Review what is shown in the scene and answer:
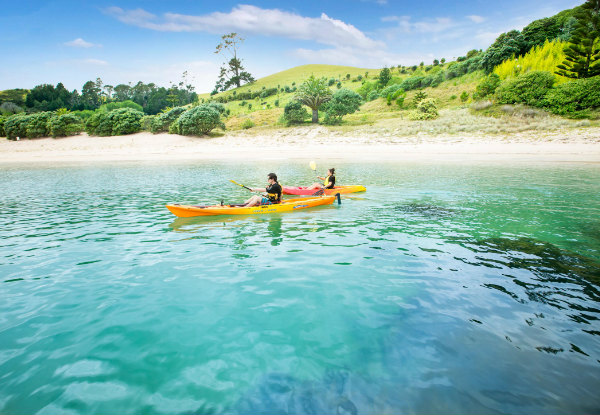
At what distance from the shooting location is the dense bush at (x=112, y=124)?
3800 centimetres

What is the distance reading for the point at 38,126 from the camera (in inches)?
1499

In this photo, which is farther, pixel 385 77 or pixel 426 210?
pixel 385 77

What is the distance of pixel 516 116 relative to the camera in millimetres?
29953

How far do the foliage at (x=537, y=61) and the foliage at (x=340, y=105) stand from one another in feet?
63.3

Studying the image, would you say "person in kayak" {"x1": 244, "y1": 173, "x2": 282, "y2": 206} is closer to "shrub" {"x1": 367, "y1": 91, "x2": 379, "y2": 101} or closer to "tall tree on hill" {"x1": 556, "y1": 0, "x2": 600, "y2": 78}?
"tall tree on hill" {"x1": 556, "y1": 0, "x2": 600, "y2": 78}

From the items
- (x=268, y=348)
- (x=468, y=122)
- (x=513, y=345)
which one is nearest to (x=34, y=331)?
(x=268, y=348)

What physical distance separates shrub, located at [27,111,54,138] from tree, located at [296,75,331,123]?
105 feet

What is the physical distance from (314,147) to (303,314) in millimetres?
29764

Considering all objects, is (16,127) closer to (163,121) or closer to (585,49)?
(163,121)

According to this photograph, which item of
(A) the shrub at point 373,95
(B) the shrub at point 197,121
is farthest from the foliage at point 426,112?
(B) the shrub at point 197,121

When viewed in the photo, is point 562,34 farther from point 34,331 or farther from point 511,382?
point 34,331

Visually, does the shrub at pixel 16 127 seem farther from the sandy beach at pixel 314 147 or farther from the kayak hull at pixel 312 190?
the kayak hull at pixel 312 190

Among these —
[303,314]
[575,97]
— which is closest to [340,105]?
[575,97]

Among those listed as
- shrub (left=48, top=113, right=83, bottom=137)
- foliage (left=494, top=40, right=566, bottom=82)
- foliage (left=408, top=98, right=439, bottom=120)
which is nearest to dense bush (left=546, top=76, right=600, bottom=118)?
foliage (left=494, top=40, right=566, bottom=82)
